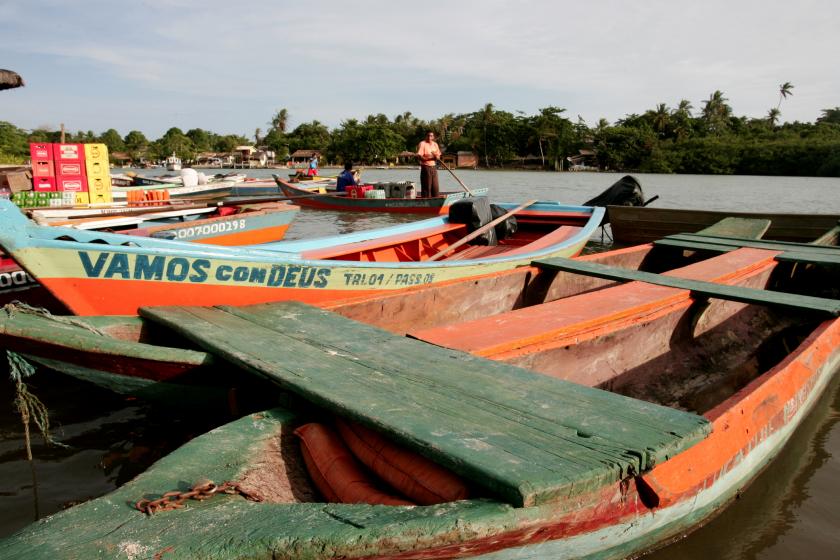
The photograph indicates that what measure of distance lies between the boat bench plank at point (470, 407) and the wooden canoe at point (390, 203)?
34.0ft

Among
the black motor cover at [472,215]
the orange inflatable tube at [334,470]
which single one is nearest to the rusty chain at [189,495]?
the orange inflatable tube at [334,470]

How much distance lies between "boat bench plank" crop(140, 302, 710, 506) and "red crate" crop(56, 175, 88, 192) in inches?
231

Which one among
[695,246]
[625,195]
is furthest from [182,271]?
[625,195]

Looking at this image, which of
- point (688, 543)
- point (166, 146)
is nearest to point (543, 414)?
point (688, 543)

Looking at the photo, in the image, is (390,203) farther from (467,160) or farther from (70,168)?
(467,160)

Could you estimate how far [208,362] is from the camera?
2660mm

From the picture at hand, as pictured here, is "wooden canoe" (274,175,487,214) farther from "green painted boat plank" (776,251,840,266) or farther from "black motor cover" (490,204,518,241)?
"green painted boat plank" (776,251,840,266)

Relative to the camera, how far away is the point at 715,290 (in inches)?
153

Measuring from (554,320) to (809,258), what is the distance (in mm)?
3653

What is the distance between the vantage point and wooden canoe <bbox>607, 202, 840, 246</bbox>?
823 centimetres

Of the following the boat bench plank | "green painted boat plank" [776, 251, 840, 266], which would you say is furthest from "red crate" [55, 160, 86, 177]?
"green painted boat plank" [776, 251, 840, 266]

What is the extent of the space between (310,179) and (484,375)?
67.3 ft

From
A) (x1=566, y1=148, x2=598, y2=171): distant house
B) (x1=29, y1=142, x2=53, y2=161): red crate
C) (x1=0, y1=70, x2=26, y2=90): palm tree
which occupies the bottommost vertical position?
(x1=29, y1=142, x2=53, y2=161): red crate

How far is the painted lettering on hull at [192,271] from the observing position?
2961mm
